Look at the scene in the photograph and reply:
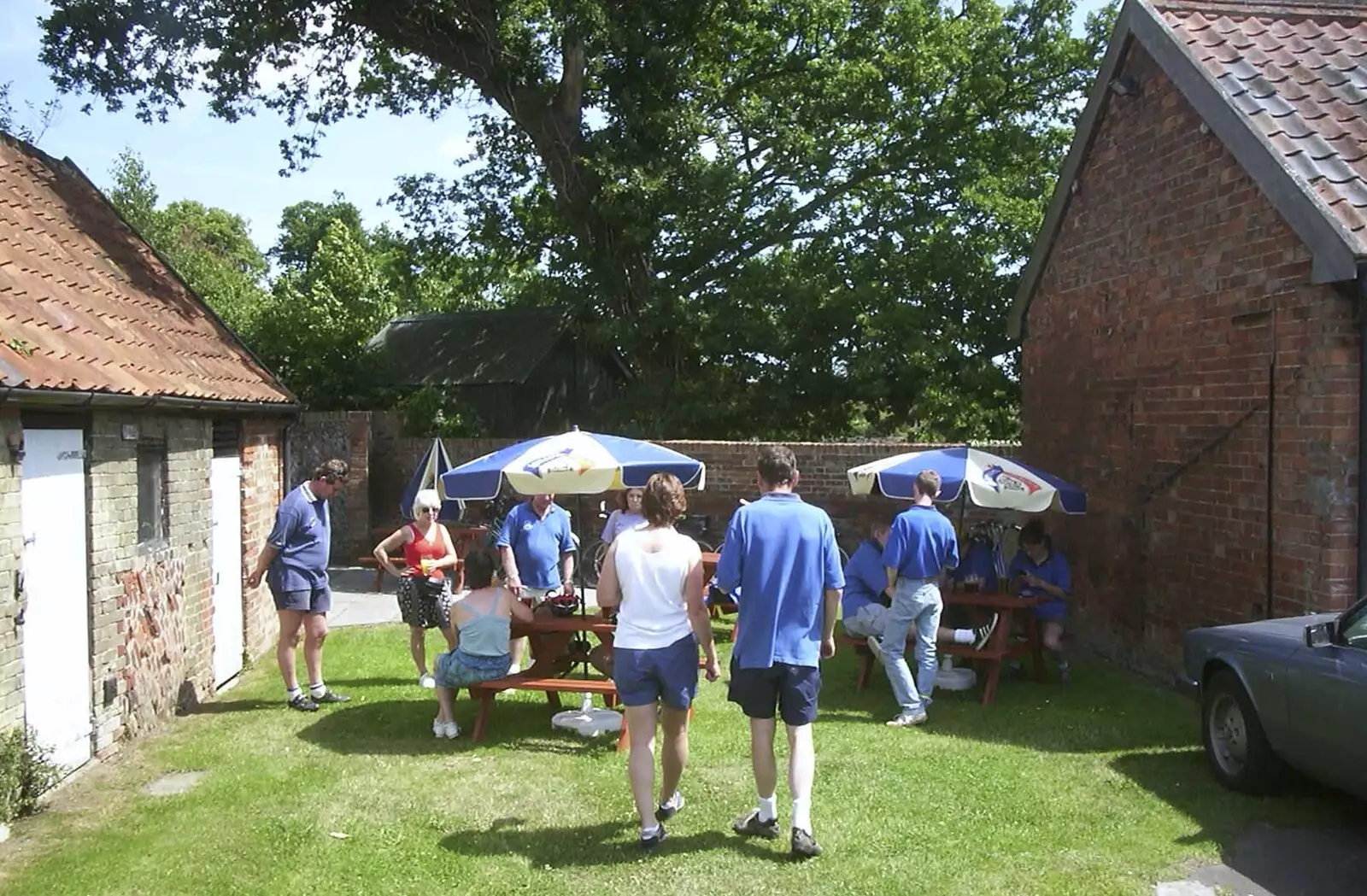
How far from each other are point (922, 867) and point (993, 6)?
707 inches

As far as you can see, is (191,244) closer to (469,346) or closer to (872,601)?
(469,346)

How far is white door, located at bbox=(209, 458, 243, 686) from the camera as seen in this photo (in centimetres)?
955

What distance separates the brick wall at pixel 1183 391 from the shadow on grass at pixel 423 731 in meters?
4.55

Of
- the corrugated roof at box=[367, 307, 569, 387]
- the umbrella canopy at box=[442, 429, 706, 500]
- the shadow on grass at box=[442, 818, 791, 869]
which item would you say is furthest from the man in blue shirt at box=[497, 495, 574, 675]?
the corrugated roof at box=[367, 307, 569, 387]

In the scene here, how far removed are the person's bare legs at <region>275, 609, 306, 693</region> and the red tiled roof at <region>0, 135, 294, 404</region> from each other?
176 centimetres

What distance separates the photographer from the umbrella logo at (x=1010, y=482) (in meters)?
8.77

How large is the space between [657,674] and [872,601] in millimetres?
3743

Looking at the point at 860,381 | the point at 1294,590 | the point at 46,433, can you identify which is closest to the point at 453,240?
the point at 860,381

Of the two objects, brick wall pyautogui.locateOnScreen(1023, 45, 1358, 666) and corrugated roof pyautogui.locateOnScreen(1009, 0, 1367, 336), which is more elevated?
corrugated roof pyautogui.locateOnScreen(1009, 0, 1367, 336)

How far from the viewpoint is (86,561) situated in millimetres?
6949

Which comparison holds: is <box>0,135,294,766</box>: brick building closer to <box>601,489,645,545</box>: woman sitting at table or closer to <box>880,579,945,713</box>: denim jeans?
<box>601,489,645,545</box>: woman sitting at table

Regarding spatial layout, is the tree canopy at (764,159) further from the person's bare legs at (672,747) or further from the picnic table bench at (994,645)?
the person's bare legs at (672,747)

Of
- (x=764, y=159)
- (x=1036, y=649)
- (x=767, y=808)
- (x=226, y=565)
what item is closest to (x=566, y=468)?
(x=226, y=565)

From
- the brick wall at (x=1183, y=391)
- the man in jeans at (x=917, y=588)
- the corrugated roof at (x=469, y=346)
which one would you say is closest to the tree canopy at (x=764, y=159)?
the corrugated roof at (x=469, y=346)
